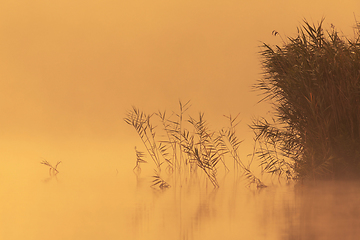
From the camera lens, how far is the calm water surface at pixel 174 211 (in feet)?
18.1

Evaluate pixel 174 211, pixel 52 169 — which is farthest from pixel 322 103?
pixel 52 169

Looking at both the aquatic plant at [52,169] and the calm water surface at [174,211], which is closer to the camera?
the calm water surface at [174,211]

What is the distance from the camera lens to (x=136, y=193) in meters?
8.02

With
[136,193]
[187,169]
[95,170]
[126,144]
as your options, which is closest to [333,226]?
[136,193]

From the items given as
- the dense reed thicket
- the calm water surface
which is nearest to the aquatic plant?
the calm water surface

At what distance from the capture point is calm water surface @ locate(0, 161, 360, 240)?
551 cm

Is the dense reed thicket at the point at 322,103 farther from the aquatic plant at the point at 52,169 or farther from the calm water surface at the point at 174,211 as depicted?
the aquatic plant at the point at 52,169

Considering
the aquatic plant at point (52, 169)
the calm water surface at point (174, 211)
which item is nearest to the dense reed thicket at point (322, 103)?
the calm water surface at point (174, 211)

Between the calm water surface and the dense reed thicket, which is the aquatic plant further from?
the dense reed thicket

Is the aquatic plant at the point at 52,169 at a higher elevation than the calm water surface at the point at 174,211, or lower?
higher

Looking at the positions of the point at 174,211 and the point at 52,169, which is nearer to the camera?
the point at 174,211

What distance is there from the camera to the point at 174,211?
660 centimetres

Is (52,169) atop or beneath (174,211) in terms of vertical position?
atop

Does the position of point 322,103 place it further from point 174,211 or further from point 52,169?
point 52,169
